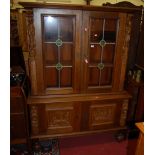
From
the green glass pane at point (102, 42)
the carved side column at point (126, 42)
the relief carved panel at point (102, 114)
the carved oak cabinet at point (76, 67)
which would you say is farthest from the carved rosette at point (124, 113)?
the green glass pane at point (102, 42)

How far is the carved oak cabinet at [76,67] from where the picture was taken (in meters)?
1.63

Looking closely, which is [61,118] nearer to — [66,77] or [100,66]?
[66,77]

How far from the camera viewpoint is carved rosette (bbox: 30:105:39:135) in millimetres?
1814

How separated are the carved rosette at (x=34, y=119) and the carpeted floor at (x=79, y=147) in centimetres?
21

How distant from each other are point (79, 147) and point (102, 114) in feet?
1.64

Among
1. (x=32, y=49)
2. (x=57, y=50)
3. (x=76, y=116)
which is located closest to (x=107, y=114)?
(x=76, y=116)

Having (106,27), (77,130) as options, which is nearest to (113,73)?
(106,27)

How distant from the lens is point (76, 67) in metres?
1.80

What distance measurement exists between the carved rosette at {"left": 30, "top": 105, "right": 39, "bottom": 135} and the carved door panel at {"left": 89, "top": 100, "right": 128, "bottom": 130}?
61 cm

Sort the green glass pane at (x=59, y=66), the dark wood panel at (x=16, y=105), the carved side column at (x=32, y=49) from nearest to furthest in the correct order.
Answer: the carved side column at (x=32, y=49) → the dark wood panel at (x=16, y=105) → the green glass pane at (x=59, y=66)

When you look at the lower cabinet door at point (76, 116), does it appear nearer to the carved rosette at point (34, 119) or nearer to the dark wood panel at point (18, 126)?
the carved rosette at point (34, 119)

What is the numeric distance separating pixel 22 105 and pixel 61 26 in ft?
2.90

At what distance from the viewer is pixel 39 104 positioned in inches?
70.7
